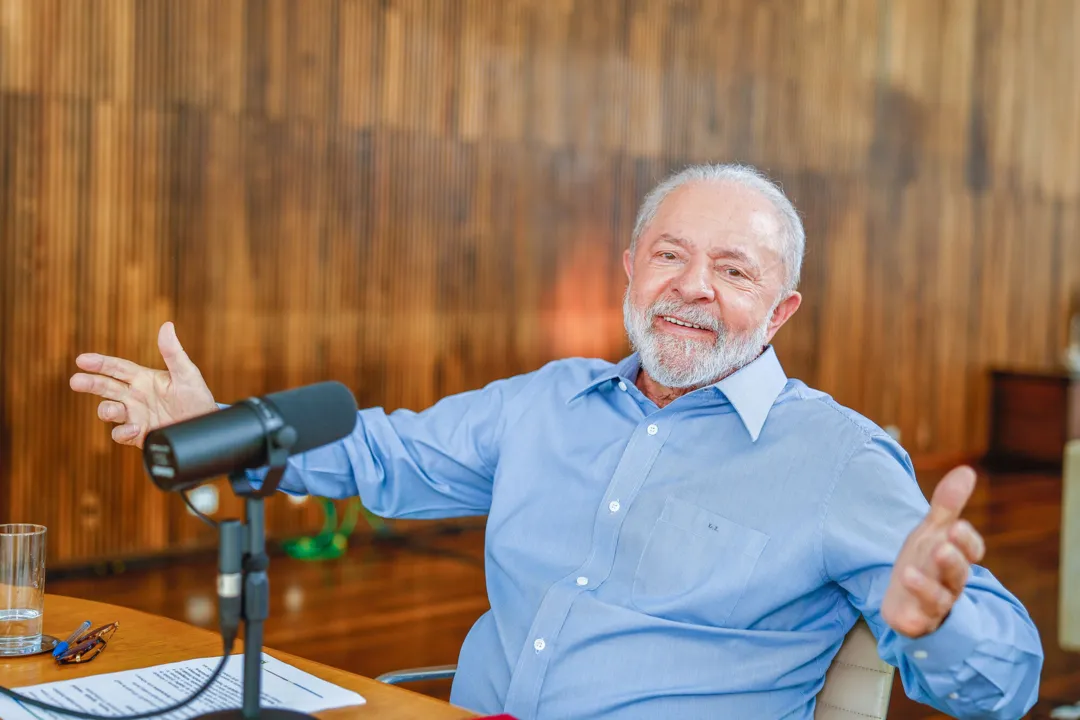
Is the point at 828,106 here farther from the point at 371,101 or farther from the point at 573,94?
the point at 371,101

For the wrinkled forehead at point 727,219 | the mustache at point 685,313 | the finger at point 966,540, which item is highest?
the wrinkled forehead at point 727,219

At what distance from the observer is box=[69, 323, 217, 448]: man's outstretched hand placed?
1.69m

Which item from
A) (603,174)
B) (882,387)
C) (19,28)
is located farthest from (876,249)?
(19,28)

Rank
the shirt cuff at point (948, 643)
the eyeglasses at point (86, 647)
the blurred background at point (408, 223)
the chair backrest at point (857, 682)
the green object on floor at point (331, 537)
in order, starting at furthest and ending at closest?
1. the green object on floor at point (331, 537)
2. the blurred background at point (408, 223)
3. the chair backrest at point (857, 682)
4. the eyeglasses at point (86, 647)
5. the shirt cuff at point (948, 643)

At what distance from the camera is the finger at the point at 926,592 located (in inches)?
48.9

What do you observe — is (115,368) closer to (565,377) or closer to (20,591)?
(20,591)

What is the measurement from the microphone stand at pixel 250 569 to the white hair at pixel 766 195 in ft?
3.40

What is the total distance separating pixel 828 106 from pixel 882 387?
199 cm

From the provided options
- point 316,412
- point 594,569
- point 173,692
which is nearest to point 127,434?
point 173,692

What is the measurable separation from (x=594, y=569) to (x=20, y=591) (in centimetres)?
A: 77

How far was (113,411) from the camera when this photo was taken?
1689 millimetres

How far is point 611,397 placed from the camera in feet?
6.59

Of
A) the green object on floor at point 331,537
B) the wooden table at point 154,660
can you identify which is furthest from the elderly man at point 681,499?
the green object on floor at point 331,537

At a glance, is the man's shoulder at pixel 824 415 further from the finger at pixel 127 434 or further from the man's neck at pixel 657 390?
the finger at pixel 127 434
